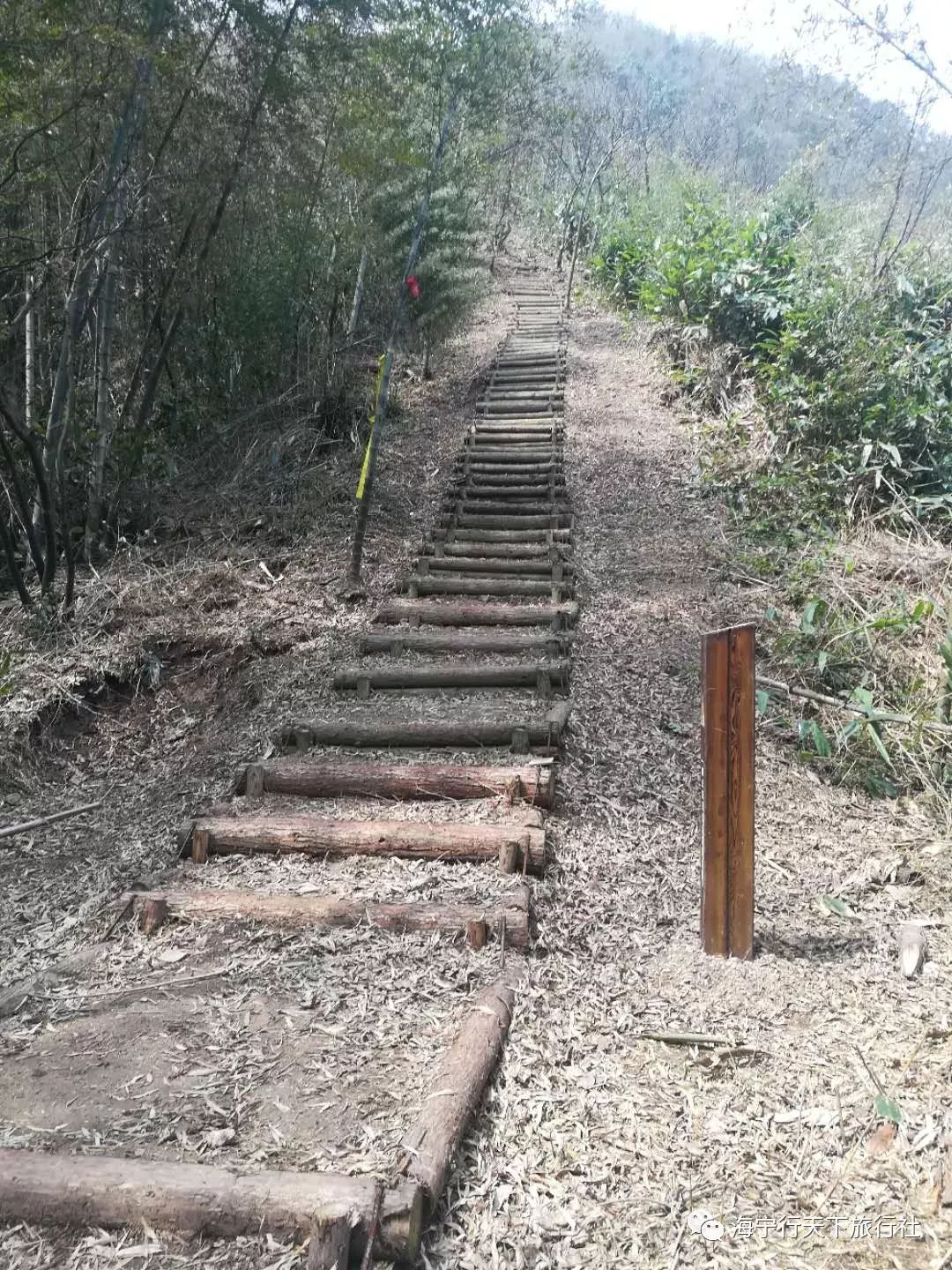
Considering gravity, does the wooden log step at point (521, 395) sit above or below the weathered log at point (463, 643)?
Result: above

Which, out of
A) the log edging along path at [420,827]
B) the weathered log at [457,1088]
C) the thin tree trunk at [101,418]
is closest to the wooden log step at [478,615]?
the log edging along path at [420,827]

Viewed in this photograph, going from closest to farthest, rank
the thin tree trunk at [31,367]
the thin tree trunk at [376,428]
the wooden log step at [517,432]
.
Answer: the thin tree trunk at [376,428] → the thin tree trunk at [31,367] → the wooden log step at [517,432]

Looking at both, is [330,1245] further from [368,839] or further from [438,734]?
[438,734]

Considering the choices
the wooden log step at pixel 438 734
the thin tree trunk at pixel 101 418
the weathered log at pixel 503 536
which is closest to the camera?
the wooden log step at pixel 438 734

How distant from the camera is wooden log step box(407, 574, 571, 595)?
20.8ft

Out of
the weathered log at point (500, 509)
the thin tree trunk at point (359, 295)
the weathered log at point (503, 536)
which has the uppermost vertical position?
the thin tree trunk at point (359, 295)

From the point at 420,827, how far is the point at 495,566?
3.52 meters

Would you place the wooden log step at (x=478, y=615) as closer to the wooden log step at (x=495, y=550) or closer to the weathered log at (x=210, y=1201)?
the wooden log step at (x=495, y=550)

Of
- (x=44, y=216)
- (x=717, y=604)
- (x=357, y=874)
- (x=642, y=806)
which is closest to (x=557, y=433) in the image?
(x=717, y=604)

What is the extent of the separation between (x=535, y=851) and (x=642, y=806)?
30.0 inches

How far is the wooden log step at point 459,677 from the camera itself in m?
4.94

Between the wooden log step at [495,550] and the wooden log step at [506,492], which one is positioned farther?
the wooden log step at [506,492]

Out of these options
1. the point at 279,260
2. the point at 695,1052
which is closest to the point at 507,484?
the point at 279,260

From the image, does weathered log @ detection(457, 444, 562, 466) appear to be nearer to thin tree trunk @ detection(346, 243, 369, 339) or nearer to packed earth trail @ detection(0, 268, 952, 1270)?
thin tree trunk @ detection(346, 243, 369, 339)
